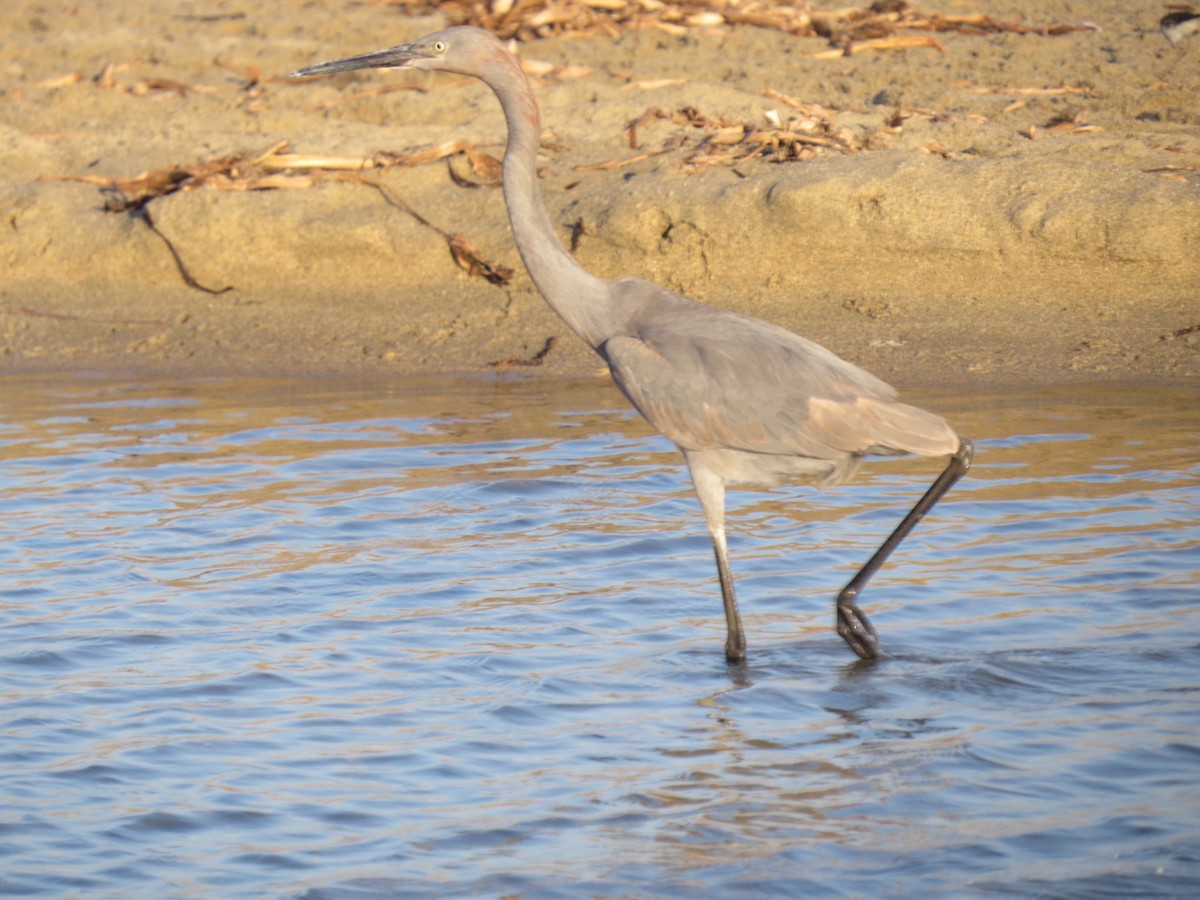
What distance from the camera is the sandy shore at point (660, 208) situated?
9.33m

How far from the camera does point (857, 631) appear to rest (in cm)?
589

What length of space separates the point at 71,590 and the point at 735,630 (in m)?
2.59

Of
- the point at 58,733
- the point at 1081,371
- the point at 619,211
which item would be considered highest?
the point at 619,211

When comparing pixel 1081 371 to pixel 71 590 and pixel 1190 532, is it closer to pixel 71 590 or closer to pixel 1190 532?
pixel 1190 532

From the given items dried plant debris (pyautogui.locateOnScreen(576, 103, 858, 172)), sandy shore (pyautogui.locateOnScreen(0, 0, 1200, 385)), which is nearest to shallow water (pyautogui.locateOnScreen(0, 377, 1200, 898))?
sandy shore (pyautogui.locateOnScreen(0, 0, 1200, 385))

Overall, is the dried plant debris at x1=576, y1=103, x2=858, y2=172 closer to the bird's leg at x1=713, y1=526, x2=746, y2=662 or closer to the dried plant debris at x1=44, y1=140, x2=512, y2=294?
the dried plant debris at x1=44, y1=140, x2=512, y2=294

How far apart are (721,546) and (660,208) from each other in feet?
13.6

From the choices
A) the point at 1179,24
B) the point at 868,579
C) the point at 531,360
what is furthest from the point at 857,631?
the point at 1179,24

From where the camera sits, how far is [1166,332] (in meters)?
9.00

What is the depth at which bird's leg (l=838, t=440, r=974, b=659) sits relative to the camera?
19.3ft

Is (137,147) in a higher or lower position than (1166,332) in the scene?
higher

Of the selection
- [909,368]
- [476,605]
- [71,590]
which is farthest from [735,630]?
[909,368]

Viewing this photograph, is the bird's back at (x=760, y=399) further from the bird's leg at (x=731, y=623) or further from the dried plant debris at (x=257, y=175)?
the dried plant debris at (x=257, y=175)

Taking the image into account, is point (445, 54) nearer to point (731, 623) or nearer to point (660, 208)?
point (731, 623)
